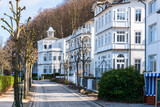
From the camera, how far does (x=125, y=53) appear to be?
39.3 meters

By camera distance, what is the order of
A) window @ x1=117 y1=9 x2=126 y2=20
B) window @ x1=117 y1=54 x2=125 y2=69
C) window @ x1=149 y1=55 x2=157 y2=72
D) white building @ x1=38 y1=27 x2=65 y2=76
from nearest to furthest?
window @ x1=149 y1=55 x2=157 y2=72
window @ x1=117 y1=54 x2=125 y2=69
window @ x1=117 y1=9 x2=126 y2=20
white building @ x1=38 y1=27 x2=65 y2=76

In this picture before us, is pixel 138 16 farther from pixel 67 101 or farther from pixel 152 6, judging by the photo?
pixel 67 101

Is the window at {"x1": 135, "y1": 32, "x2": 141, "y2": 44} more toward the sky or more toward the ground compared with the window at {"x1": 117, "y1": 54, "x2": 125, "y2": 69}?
more toward the sky

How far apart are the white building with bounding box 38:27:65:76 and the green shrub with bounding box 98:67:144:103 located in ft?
198

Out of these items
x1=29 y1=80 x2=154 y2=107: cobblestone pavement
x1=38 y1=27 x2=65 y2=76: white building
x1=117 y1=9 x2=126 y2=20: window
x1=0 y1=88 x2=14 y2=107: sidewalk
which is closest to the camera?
x1=0 y1=88 x2=14 y2=107: sidewalk

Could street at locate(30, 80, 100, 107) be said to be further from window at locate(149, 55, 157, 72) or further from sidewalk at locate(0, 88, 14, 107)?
window at locate(149, 55, 157, 72)

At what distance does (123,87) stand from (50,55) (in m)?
64.5

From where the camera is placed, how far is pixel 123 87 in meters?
21.9

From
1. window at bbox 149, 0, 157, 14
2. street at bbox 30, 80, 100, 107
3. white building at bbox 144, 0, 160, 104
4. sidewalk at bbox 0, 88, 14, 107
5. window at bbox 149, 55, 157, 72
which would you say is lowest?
street at bbox 30, 80, 100, 107

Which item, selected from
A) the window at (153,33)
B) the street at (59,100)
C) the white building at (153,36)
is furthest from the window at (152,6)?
the street at (59,100)

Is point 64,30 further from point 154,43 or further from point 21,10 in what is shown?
point 21,10

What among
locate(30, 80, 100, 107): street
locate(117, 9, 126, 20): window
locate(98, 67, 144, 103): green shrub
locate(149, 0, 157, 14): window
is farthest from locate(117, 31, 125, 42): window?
locate(98, 67, 144, 103): green shrub

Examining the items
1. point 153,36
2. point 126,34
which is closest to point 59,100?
point 153,36

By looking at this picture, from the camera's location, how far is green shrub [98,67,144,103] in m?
21.5
